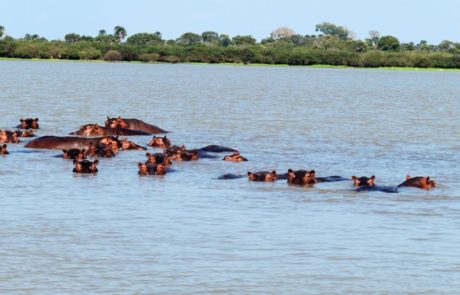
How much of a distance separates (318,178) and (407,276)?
8411mm

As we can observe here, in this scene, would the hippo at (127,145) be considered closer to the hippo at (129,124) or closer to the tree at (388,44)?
the hippo at (129,124)

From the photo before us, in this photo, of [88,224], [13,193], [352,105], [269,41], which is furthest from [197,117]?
[269,41]

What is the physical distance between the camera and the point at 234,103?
178 feet

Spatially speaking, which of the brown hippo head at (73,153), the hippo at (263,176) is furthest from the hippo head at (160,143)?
the hippo at (263,176)

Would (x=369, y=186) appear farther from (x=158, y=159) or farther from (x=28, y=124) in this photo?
(x=28, y=124)

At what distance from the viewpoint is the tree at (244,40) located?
17825cm

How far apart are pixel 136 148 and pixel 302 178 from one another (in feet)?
23.0

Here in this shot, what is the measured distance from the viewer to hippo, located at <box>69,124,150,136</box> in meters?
30.3

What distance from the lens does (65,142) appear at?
27734mm

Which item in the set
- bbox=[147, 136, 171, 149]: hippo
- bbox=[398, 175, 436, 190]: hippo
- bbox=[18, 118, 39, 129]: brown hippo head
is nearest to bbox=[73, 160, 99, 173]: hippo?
bbox=[147, 136, 171, 149]: hippo

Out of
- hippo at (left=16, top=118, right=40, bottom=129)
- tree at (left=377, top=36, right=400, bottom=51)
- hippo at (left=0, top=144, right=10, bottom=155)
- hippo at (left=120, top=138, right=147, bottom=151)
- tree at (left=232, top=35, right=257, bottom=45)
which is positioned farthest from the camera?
tree at (left=232, top=35, right=257, bottom=45)

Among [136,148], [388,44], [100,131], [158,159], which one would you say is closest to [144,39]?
[388,44]

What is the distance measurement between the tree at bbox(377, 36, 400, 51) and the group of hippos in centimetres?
13158

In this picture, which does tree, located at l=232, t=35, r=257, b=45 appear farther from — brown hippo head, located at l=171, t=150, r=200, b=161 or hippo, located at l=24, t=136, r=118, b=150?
brown hippo head, located at l=171, t=150, r=200, b=161
